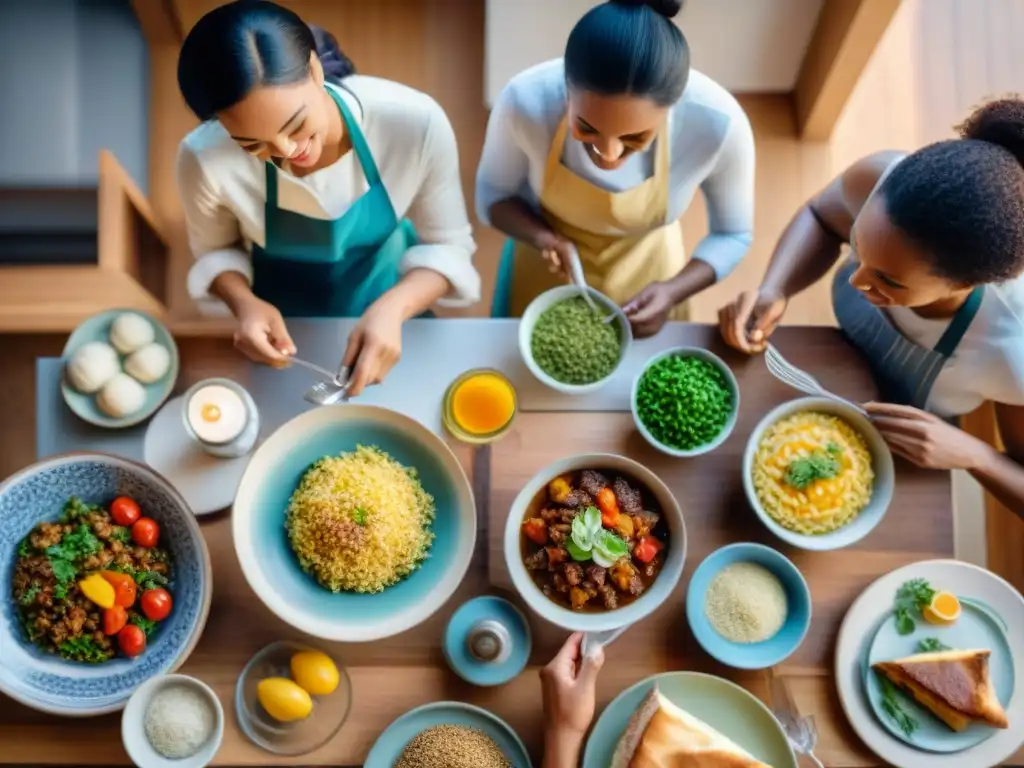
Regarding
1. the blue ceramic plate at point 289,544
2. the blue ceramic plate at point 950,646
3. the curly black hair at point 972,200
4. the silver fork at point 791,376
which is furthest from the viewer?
the silver fork at point 791,376

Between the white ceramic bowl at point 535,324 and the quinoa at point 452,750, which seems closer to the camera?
the quinoa at point 452,750

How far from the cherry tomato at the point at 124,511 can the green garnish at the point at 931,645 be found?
51.3 inches

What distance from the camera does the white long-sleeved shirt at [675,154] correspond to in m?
1.40

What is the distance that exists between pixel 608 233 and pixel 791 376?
1.56 feet

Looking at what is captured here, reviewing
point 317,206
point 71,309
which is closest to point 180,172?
point 317,206

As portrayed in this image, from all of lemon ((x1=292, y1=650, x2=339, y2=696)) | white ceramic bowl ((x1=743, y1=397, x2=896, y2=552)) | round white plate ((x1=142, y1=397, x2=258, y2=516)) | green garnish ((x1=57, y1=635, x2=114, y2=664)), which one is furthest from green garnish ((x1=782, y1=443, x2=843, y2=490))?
green garnish ((x1=57, y1=635, x2=114, y2=664))

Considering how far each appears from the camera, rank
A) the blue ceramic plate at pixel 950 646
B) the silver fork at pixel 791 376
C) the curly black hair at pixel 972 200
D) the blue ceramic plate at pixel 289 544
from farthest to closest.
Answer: the silver fork at pixel 791 376
the blue ceramic plate at pixel 950 646
the blue ceramic plate at pixel 289 544
the curly black hair at pixel 972 200

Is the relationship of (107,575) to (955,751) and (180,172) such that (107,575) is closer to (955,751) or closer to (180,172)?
(180,172)

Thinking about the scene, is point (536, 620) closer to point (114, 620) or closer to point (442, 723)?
point (442, 723)

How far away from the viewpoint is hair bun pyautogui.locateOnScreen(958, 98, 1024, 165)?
1109mm

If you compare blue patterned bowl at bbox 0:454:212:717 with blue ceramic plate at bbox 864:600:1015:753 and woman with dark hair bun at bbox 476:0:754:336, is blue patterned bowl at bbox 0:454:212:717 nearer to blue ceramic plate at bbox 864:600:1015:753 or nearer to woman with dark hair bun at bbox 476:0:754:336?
woman with dark hair bun at bbox 476:0:754:336

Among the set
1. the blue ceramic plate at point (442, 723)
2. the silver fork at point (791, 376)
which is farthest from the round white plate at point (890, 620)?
the blue ceramic plate at point (442, 723)

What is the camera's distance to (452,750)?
4.04ft

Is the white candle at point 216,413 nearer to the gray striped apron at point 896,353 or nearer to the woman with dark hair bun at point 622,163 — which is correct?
the woman with dark hair bun at point 622,163
